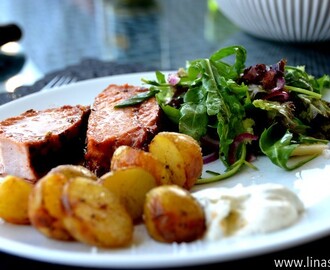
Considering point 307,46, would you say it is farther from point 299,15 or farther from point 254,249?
point 254,249

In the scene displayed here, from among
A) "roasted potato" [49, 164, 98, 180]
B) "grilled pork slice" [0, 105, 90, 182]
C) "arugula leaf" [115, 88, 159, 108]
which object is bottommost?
"grilled pork slice" [0, 105, 90, 182]

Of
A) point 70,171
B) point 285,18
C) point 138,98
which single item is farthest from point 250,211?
point 285,18

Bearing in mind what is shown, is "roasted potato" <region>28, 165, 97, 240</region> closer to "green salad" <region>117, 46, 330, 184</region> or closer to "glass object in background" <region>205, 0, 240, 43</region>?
"green salad" <region>117, 46, 330, 184</region>

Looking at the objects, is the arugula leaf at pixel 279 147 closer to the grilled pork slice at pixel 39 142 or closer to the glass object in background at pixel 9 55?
the grilled pork slice at pixel 39 142

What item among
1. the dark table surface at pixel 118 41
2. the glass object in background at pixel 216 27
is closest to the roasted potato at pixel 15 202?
the dark table surface at pixel 118 41

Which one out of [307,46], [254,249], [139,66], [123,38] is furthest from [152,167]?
[123,38]

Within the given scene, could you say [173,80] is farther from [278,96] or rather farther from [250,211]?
[250,211]

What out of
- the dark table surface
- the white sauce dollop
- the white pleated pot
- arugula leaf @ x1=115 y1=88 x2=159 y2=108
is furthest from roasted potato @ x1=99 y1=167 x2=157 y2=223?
the white pleated pot
